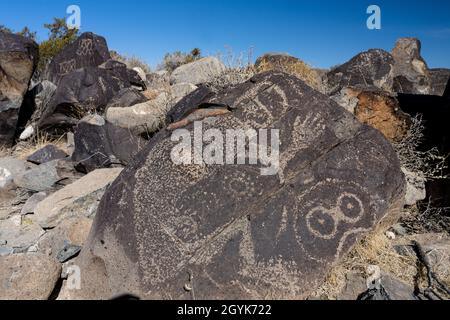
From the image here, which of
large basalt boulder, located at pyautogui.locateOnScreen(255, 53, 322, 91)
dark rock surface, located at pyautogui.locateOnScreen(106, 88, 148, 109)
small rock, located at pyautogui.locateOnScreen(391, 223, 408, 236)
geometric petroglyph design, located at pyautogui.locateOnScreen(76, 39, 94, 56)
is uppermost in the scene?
geometric petroglyph design, located at pyautogui.locateOnScreen(76, 39, 94, 56)

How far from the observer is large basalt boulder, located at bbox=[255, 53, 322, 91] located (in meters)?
6.38

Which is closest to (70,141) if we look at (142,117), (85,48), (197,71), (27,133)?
(27,133)

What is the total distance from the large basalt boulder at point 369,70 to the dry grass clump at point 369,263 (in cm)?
→ 552

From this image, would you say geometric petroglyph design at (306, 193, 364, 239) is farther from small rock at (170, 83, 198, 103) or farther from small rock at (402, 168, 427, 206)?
small rock at (170, 83, 198, 103)

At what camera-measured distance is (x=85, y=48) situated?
9.10m

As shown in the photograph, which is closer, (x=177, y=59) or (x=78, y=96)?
(x=78, y=96)

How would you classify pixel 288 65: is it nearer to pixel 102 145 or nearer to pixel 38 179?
pixel 102 145

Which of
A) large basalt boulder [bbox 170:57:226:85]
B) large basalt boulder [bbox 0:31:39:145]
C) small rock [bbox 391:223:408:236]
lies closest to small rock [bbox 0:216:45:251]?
large basalt boulder [bbox 0:31:39:145]

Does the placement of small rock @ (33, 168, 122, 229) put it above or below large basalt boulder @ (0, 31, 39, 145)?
below

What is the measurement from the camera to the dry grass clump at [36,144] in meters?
6.46

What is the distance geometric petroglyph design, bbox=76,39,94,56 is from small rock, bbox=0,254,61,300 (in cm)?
713

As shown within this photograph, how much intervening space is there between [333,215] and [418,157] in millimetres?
2011
